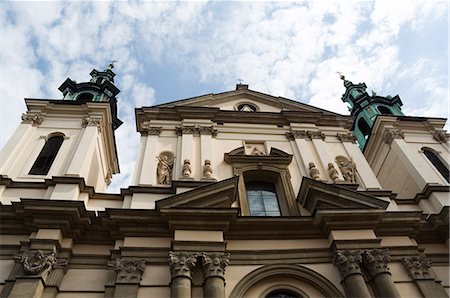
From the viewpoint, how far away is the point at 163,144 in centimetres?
1555

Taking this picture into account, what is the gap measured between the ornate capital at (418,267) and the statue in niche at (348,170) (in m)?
3.96

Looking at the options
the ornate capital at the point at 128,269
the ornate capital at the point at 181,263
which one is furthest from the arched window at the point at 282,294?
the ornate capital at the point at 128,269

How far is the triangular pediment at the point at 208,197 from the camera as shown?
11.3 m

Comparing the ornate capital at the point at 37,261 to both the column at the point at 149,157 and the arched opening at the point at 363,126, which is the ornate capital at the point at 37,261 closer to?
the column at the point at 149,157

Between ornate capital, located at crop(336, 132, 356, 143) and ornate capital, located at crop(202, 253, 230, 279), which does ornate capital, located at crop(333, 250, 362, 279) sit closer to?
ornate capital, located at crop(202, 253, 230, 279)

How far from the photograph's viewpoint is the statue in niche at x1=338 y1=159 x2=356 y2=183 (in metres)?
14.8

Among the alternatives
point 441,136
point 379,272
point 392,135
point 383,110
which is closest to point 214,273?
point 379,272

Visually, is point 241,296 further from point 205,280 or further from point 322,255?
point 322,255

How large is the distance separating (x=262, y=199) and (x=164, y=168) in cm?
383

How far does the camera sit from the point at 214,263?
1026 centimetres

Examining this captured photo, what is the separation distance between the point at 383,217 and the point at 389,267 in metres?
1.59

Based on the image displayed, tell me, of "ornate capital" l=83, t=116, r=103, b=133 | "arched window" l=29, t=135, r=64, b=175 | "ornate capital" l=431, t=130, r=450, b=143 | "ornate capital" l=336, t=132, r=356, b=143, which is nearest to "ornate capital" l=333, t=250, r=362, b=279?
"ornate capital" l=336, t=132, r=356, b=143

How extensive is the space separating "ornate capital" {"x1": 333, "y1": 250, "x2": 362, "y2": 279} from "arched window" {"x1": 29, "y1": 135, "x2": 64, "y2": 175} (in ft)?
34.9

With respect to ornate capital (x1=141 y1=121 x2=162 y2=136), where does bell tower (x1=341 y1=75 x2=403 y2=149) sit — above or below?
above
